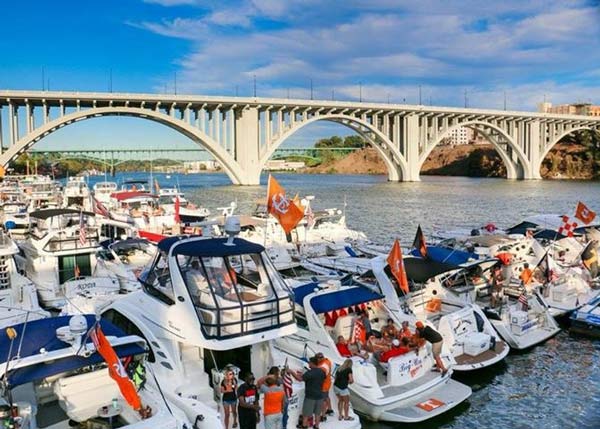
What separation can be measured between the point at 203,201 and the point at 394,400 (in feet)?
171

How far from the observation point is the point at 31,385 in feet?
26.5

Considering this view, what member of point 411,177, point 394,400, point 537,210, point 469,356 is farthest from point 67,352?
point 411,177

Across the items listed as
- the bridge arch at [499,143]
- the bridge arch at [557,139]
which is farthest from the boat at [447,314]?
the bridge arch at [557,139]

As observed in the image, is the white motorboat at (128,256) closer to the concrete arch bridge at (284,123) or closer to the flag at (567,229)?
the flag at (567,229)

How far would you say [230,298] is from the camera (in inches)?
350

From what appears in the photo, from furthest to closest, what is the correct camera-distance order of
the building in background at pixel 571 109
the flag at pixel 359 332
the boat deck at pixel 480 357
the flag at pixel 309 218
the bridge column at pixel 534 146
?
the building in background at pixel 571 109, the bridge column at pixel 534 146, the flag at pixel 309 218, the boat deck at pixel 480 357, the flag at pixel 359 332

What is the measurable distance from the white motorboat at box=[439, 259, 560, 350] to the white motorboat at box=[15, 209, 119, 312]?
9.44 m

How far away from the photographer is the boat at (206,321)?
849 cm

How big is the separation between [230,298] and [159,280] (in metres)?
1.61

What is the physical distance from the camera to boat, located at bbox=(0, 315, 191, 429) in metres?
7.14

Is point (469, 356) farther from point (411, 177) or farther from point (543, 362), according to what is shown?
point (411, 177)

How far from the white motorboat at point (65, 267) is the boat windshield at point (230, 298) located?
7183mm

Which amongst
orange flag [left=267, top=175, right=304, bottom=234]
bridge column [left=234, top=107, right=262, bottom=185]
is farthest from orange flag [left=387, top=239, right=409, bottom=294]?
bridge column [left=234, top=107, right=262, bottom=185]

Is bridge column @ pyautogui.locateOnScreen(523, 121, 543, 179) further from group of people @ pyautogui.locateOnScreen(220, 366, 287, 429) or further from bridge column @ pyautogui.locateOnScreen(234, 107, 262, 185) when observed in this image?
group of people @ pyautogui.locateOnScreen(220, 366, 287, 429)
